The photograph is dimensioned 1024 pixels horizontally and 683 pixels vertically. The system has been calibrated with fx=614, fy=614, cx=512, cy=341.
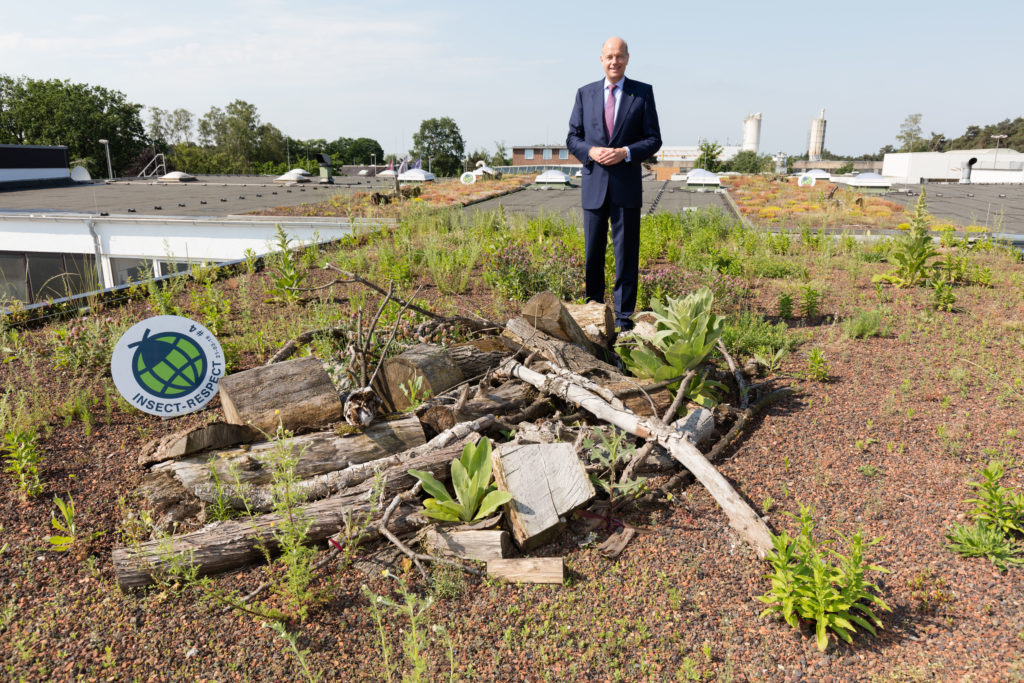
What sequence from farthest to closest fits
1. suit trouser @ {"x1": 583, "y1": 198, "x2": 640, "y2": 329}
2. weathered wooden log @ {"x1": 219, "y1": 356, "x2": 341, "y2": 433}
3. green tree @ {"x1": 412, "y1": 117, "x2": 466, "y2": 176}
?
green tree @ {"x1": 412, "y1": 117, "x2": 466, "y2": 176}, suit trouser @ {"x1": 583, "y1": 198, "x2": 640, "y2": 329}, weathered wooden log @ {"x1": 219, "y1": 356, "x2": 341, "y2": 433}

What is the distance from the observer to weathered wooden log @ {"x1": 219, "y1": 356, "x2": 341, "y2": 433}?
353 centimetres

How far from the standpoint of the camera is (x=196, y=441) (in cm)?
324

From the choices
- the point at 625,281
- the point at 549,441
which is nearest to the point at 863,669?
the point at 549,441

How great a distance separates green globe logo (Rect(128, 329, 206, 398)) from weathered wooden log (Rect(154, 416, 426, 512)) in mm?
754

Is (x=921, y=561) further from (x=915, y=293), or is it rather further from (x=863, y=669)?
(x=915, y=293)

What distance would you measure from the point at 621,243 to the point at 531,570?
345cm

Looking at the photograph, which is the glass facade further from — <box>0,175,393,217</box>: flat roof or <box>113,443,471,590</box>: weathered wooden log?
<box>113,443,471,590</box>: weathered wooden log

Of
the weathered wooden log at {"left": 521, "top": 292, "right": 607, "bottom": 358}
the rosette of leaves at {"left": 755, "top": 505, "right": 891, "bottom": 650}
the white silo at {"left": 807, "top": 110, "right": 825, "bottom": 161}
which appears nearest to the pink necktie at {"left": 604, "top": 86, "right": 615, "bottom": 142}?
the weathered wooden log at {"left": 521, "top": 292, "right": 607, "bottom": 358}

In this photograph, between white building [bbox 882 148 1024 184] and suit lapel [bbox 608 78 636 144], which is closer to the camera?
suit lapel [bbox 608 78 636 144]

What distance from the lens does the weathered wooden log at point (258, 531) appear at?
2709 millimetres

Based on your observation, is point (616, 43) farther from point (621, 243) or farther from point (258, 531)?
point (258, 531)

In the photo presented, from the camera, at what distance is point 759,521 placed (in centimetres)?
296

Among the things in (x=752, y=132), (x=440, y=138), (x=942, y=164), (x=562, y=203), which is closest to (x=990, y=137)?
(x=752, y=132)

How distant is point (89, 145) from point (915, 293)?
6928 centimetres
